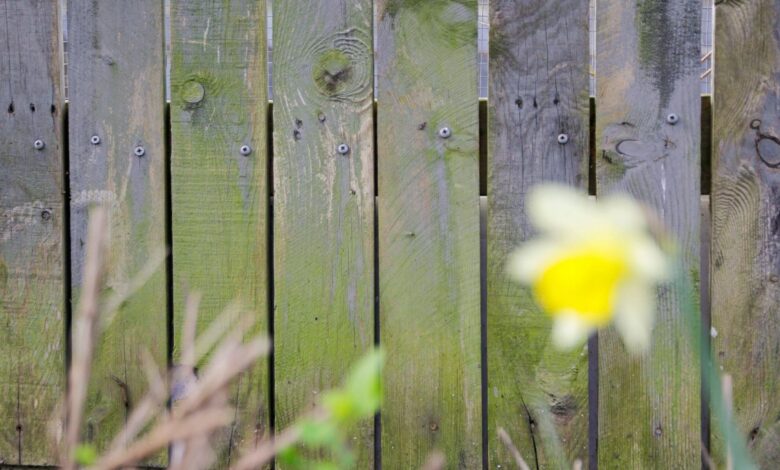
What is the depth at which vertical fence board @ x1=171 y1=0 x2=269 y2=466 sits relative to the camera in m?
1.93

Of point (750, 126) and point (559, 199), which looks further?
point (750, 126)

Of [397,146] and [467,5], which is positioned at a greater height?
[467,5]

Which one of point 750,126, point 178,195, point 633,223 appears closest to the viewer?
point 633,223

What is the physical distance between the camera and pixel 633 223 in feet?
1.40

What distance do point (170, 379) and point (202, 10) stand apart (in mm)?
877

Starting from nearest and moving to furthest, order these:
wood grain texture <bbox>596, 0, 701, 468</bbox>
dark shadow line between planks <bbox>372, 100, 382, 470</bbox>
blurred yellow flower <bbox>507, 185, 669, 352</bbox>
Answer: blurred yellow flower <bbox>507, 185, 669, 352</bbox>
wood grain texture <bbox>596, 0, 701, 468</bbox>
dark shadow line between planks <bbox>372, 100, 382, 470</bbox>

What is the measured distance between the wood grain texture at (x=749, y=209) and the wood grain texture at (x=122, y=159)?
1270 millimetres

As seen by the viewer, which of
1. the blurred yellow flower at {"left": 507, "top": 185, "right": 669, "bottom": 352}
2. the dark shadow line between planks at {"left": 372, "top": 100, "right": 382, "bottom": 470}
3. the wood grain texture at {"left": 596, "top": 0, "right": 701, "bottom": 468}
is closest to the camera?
the blurred yellow flower at {"left": 507, "top": 185, "right": 669, "bottom": 352}

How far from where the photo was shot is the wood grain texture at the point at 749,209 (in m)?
1.82

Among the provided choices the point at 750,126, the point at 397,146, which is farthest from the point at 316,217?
the point at 750,126

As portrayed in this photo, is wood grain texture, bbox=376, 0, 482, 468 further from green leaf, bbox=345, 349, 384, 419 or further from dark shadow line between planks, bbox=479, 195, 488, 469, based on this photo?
green leaf, bbox=345, 349, 384, 419

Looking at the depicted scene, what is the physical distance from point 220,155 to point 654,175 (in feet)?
3.24

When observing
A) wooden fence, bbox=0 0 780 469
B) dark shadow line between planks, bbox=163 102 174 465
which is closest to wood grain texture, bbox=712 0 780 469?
wooden fence, bbox=0 0 780 469

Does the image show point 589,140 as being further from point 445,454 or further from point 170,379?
point 170,379
